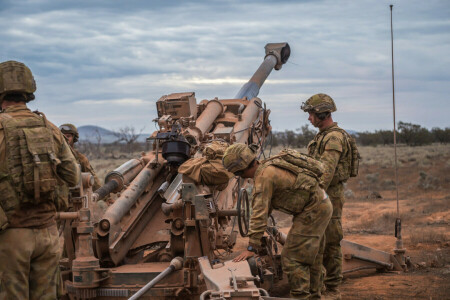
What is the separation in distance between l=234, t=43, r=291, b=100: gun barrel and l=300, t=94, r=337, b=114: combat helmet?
10.4 ft

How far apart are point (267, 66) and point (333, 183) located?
5050 millimetres

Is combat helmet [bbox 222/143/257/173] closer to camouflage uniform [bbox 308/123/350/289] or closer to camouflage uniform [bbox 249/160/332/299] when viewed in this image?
camouflage uniform [bbox 249/160/332/299]

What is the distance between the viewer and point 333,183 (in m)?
7.55

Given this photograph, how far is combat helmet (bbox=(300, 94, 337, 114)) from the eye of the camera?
758 centimetres

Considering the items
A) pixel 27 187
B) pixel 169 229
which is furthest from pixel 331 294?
pixel 27 187

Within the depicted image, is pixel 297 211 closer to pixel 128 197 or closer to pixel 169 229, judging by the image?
pixel 169 229

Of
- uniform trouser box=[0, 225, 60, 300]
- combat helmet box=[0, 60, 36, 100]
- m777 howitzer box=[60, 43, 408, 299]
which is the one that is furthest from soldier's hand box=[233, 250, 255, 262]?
combat helmet box=[0, 60, 36, 100]

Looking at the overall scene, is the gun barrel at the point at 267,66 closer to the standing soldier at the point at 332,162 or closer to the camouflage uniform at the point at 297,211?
the standing soldier at the point at 332,162

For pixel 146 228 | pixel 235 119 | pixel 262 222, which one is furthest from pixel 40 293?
pixel 235 119

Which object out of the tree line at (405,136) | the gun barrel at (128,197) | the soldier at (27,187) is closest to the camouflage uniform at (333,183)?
the gun barrel at (128,197)

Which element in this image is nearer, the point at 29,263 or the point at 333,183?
the point at 29,263

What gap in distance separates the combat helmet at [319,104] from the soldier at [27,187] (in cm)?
347

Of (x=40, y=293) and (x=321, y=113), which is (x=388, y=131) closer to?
(x=321, y=113)

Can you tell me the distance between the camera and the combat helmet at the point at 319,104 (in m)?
7.58
